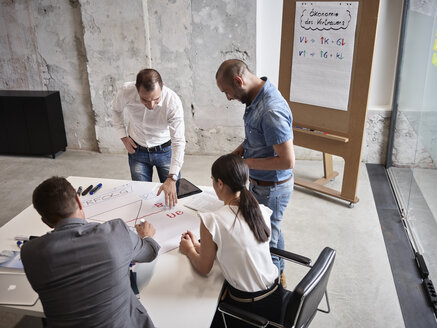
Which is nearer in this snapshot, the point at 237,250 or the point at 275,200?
the point at 237,250

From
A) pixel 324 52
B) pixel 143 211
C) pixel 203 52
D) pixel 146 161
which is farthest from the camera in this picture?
pixel 203 52

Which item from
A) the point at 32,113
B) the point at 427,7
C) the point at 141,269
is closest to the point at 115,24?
the point at 32,113

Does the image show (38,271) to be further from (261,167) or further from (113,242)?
(261,167)

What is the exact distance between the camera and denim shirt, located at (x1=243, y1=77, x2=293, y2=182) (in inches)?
89.7

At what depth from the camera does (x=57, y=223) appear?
5.44ft

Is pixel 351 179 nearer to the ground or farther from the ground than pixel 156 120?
nearer to the ground

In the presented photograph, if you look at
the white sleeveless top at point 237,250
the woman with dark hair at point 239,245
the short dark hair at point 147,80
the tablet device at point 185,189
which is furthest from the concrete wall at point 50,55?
the white sleeveless top at point 237,250

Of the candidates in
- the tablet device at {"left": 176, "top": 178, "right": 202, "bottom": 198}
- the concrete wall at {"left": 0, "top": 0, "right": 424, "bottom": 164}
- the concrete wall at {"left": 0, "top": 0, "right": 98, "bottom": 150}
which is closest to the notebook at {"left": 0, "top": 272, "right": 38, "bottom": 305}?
the tablet device at {"left": 176, "top": 178, "right": 202, "bottom": 198}

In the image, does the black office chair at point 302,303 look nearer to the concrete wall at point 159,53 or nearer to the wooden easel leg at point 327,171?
the wooden easel leg at point 327,171

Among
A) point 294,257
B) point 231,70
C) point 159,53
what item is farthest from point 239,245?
point 159,53

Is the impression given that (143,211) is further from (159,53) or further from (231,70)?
(159,53)

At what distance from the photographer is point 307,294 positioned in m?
1.69

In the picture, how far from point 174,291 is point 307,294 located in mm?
588

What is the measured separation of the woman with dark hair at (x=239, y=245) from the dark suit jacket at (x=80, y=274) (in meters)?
0.42
